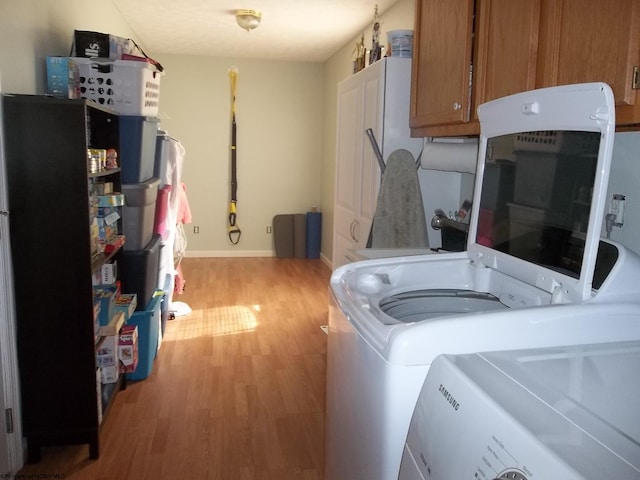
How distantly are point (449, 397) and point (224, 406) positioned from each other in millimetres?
1993

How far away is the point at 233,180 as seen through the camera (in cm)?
610

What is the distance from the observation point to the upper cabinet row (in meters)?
1.27

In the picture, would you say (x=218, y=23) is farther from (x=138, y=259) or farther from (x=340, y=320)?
(x=340, y=320)

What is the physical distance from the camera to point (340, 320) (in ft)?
4.56

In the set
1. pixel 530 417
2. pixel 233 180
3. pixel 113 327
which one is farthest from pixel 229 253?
pixel 530 417

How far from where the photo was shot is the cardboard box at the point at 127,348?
265cm

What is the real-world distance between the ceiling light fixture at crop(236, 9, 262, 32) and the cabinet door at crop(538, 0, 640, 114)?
287 centimetres

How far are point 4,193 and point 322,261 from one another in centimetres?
437

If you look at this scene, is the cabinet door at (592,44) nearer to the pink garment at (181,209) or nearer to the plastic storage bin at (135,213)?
the plastic storage bin at (135,213)

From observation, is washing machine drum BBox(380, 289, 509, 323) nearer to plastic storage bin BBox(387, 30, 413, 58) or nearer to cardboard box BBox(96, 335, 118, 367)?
cardboard box BBox(96, 335, 118, 367)

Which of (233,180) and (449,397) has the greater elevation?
(233,180)

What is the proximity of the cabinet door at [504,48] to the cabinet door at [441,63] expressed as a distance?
59mm

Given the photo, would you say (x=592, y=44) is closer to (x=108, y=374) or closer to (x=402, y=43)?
(x=402, y=43)

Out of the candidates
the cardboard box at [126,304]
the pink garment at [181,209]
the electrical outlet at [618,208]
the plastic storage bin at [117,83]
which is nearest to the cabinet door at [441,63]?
the electrical outlet at [618,208]
